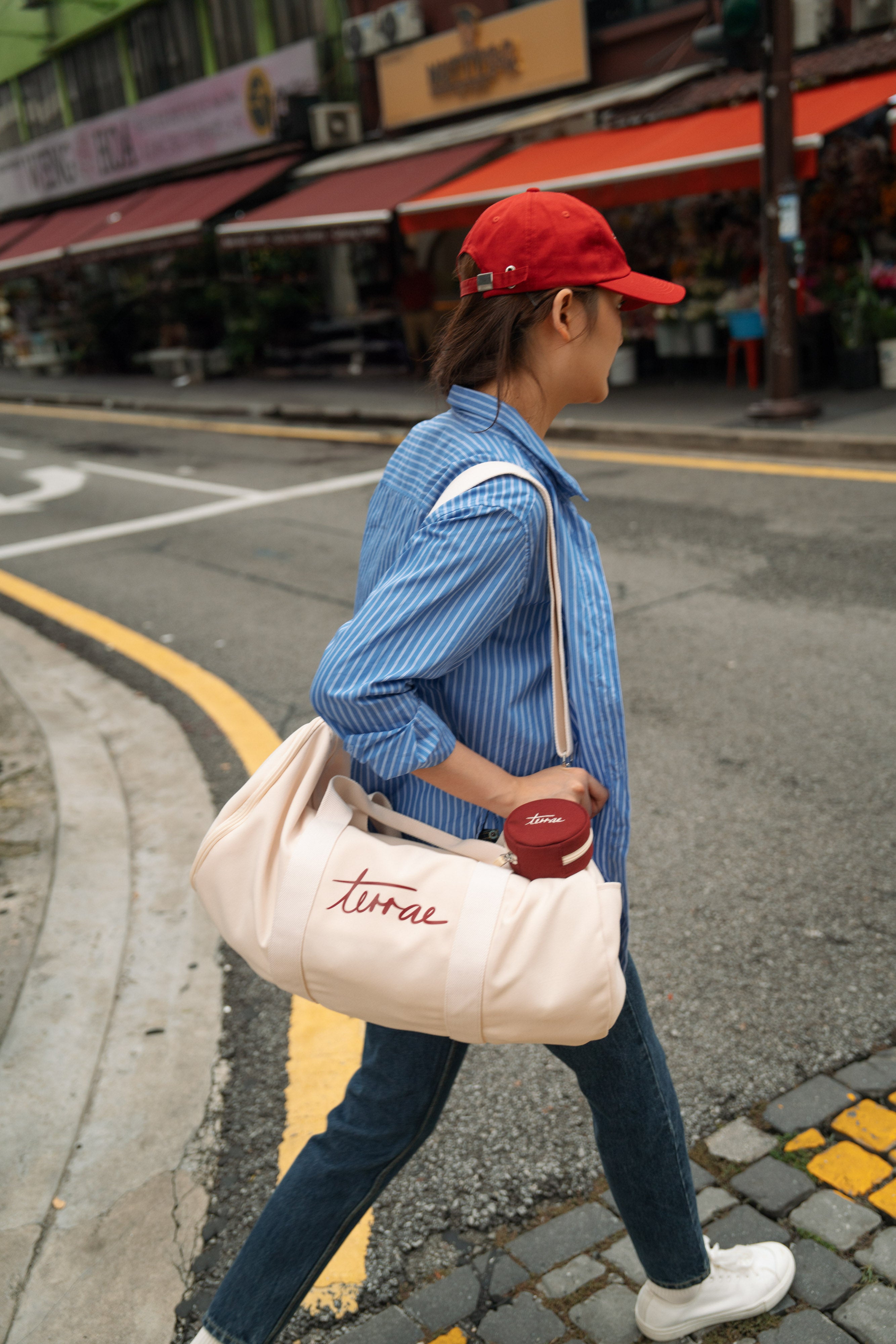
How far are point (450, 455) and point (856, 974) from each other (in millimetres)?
1960

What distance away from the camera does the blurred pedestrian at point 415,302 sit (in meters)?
18.1

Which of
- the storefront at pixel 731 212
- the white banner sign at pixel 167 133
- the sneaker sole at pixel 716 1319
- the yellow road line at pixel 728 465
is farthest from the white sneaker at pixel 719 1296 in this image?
the white banner sign at pixel 167 133

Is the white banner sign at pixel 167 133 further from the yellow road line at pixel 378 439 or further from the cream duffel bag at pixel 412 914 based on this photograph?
the cream duffel bag at pixel 412 914

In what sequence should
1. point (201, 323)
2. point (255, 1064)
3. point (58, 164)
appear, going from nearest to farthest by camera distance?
point (255, 1064) < point (201, 323) < point (58, 164)

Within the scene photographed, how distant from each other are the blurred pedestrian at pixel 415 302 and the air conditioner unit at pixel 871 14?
23.1ft

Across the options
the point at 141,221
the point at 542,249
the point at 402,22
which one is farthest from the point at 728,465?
the point at 141,221

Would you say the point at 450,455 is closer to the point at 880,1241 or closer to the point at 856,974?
the point at 880,1241

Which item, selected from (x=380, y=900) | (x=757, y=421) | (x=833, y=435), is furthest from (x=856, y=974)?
(x=757, y=421)

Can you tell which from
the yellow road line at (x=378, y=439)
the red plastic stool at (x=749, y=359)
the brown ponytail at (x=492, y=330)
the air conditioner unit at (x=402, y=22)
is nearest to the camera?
the brown ponytail at (x=492, y=330)

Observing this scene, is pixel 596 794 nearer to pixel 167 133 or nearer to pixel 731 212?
pixel 731 212

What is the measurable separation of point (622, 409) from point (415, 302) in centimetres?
724

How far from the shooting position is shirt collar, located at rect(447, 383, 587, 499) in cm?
163

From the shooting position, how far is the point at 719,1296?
6.40 ft

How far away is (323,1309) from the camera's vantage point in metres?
2.12
